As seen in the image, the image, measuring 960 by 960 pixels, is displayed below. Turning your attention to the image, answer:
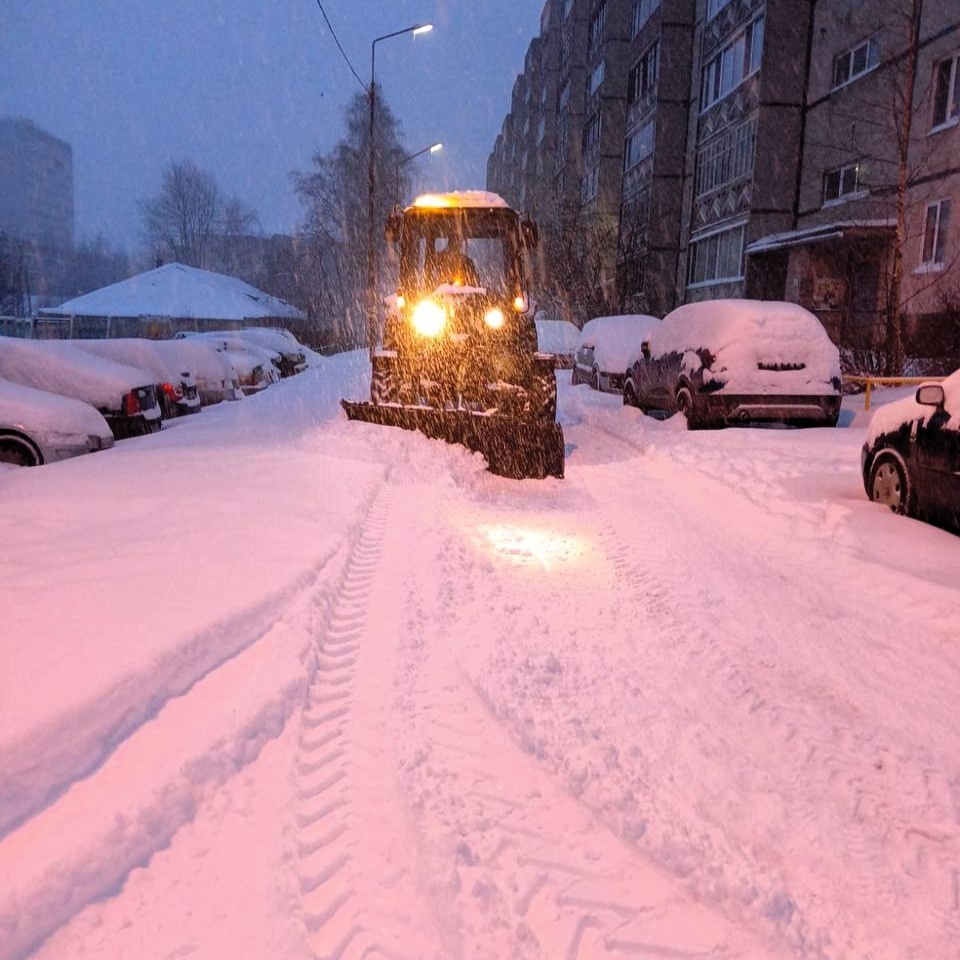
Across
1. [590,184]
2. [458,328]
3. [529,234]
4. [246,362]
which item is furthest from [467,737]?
[590,184]

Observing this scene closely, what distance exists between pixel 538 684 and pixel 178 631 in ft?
5.84

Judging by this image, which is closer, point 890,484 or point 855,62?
point 890,484

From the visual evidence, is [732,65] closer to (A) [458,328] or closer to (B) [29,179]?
(A) [458,328]

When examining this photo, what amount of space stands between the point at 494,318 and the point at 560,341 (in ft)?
51.5

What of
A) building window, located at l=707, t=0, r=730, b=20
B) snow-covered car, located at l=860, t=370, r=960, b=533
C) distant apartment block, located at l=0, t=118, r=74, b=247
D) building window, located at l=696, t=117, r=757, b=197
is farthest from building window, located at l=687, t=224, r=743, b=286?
distant apartment block, located at l=0, t=118, r=74, b=247

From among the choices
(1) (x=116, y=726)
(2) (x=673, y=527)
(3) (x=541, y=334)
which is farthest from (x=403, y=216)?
(3) (x=541, y=334)

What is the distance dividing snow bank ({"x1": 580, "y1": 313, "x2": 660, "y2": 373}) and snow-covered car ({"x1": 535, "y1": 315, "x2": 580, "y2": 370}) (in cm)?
585

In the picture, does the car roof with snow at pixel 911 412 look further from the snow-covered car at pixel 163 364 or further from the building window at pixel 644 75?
the building window at pixel 644 75

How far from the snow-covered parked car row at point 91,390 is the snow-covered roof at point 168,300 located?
2186 centimetres

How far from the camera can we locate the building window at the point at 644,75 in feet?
113

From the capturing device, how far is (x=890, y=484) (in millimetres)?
6871

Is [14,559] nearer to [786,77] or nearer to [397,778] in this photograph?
[397,778]

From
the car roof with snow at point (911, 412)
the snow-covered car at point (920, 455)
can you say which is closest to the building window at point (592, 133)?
the car roof with snow at point (911, 412)

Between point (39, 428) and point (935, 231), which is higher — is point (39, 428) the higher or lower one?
the lower one
